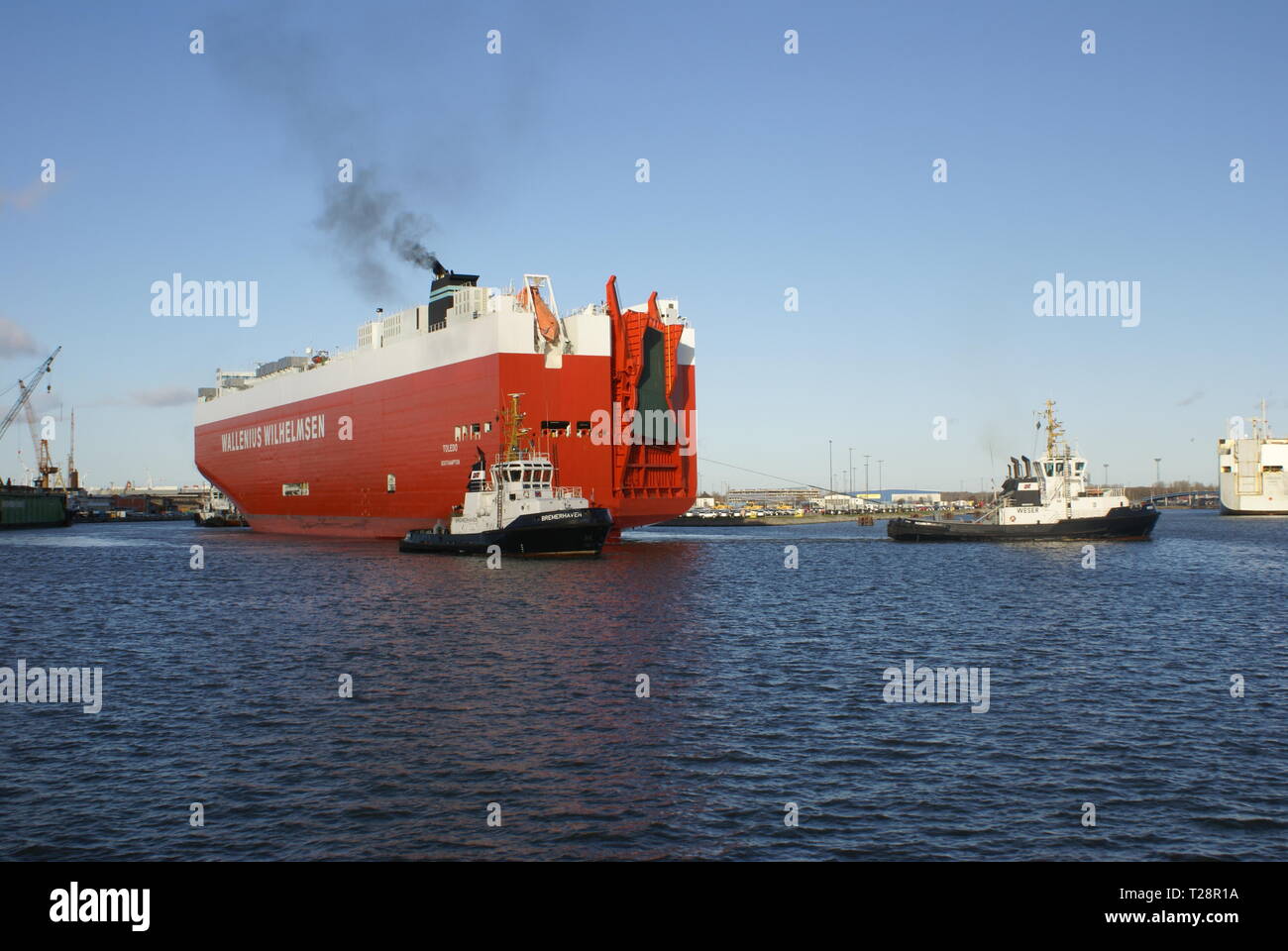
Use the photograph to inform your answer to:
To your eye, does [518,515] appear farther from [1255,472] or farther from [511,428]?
[1255,472]

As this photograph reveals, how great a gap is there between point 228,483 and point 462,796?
9478cm

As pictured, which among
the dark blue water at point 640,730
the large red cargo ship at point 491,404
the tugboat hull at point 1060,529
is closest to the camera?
the dark blue water at point 640,730

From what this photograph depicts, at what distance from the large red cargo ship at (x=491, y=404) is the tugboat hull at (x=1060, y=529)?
2665cm

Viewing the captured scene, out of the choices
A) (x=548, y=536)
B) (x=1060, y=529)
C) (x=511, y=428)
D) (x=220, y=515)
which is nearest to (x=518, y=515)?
(x=548, y=536)

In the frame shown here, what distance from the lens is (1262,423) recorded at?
149 meters

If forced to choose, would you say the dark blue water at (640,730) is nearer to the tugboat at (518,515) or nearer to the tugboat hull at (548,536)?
the tugboat hull at (548,536)

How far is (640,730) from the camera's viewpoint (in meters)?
18.4

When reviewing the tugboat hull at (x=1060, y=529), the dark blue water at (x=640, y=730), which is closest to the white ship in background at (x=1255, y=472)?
the tugboat hull at (x=1060, y=529)

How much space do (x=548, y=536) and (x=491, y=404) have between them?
917 centimetres

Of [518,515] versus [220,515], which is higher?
[518,515]

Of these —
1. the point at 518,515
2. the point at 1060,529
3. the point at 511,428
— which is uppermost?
the point at 511,428

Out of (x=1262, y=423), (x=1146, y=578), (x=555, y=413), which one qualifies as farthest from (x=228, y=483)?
(x=1262, y=423)

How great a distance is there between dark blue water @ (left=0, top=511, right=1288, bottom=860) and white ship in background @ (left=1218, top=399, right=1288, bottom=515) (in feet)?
406

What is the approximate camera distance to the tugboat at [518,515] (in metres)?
52.1
